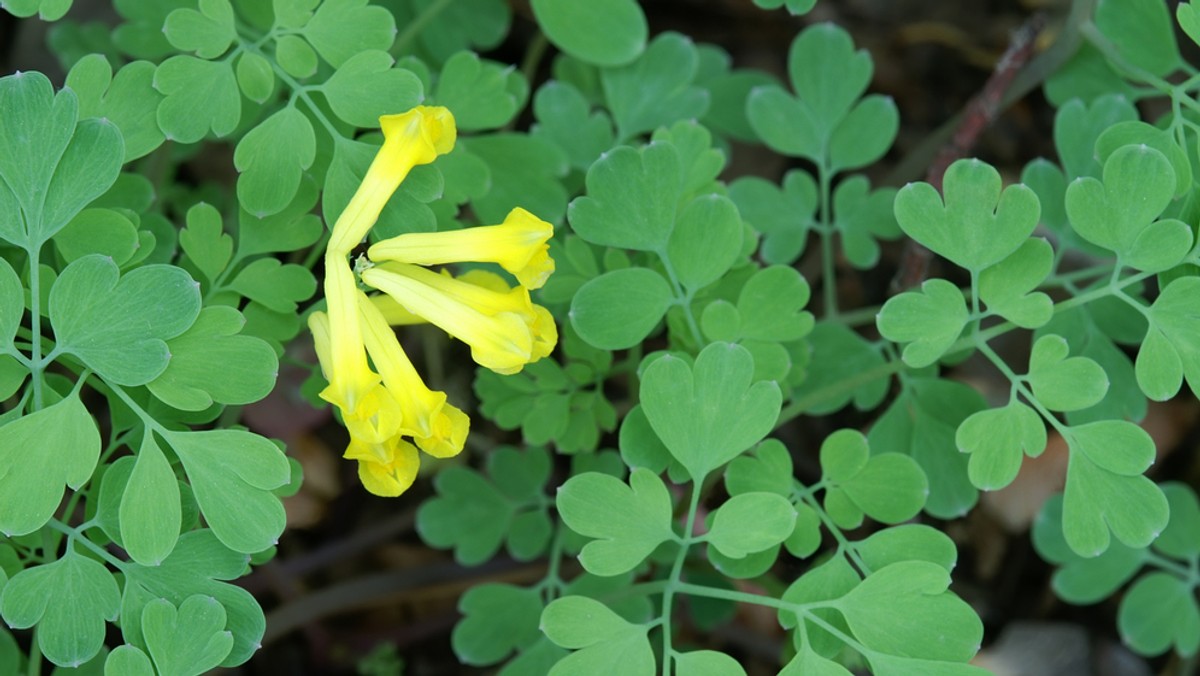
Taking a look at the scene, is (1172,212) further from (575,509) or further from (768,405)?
(575,509)

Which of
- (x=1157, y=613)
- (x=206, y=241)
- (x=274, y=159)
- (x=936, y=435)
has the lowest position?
(x=1157, y=613)

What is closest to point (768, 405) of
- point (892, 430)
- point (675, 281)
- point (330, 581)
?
point (675, 281)

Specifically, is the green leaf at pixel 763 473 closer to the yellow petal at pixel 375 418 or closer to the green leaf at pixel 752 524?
the green leaf at pixel 752 524

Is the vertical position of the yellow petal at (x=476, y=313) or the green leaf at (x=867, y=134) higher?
the yellow petal at (x=476, y=313)

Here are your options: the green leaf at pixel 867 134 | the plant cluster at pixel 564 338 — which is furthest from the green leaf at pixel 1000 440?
the green leaf at pixel 867 134

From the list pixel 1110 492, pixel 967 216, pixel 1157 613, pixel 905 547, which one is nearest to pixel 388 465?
pixel 905 547

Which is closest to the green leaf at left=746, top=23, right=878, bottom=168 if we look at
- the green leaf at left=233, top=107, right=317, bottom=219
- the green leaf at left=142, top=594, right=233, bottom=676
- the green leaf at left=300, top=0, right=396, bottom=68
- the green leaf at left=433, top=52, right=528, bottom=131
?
the green leaf at left=433, top=52, right=528, bottom=131

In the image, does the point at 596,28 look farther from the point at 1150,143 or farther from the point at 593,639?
the point at 593,639
